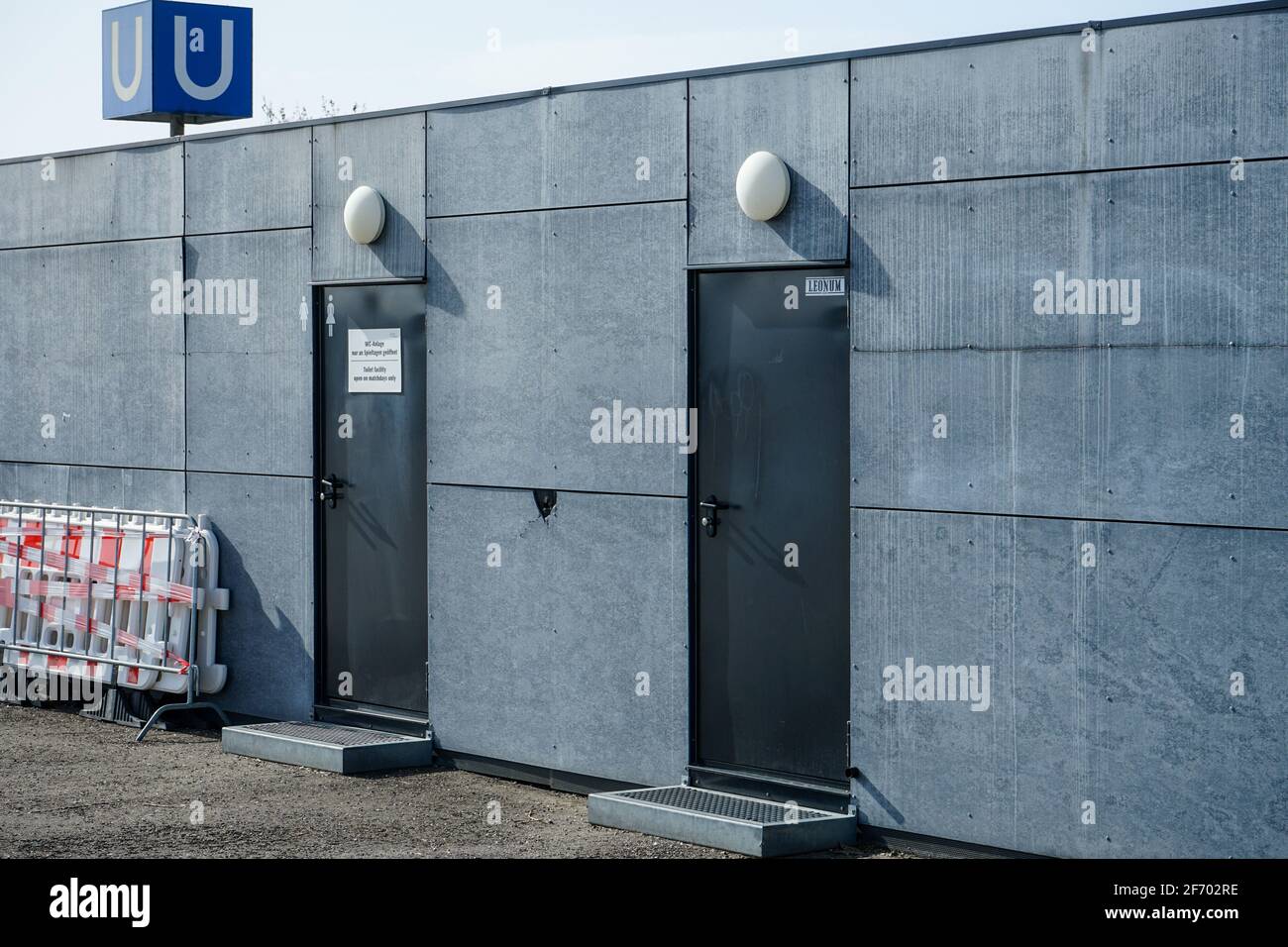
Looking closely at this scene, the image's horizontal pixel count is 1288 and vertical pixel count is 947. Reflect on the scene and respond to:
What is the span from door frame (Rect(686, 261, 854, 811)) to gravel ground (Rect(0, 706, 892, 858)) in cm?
44

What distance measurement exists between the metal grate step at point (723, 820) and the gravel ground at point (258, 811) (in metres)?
0.07

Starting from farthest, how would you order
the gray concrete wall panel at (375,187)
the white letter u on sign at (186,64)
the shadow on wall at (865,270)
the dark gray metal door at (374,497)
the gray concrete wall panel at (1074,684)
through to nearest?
the white letter u on sign at (186,64) → the dark gray metal door at (374,497) → the gray concrete wall panel at (375,187) → the shadow on wall at (865,270) → the gray concrete wall panel at (1074,684)

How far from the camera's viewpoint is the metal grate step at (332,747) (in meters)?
9.30

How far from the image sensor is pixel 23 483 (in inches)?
477

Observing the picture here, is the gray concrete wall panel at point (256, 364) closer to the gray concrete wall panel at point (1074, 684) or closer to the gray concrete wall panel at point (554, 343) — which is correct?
the gray concrete wall panel at point (554, 343)

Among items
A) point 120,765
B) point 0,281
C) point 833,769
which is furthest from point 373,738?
point 0,281

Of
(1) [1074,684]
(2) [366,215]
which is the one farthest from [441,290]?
(1) [1074,684]

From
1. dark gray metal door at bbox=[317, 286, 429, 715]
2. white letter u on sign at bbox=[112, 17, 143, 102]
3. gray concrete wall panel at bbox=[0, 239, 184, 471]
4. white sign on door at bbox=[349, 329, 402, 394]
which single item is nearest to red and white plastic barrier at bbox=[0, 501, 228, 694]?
gray concrete wall panel at bbox=[0, 239, 184, 471]

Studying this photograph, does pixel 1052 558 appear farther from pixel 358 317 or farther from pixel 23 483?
pixel 23 483

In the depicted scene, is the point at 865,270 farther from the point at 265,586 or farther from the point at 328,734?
the point at 265,586

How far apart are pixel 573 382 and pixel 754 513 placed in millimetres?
1338

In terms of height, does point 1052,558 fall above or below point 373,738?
above

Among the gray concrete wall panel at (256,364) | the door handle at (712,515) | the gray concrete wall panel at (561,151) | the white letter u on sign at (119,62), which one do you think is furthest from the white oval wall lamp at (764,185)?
the white letter u on sign at (119,62)
